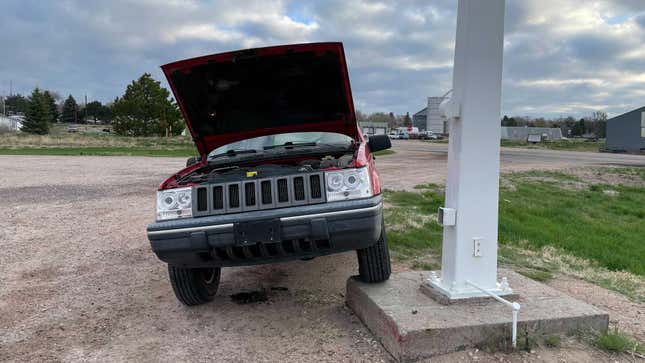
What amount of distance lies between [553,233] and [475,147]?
4.41 meters

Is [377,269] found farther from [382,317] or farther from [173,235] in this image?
[173,235]

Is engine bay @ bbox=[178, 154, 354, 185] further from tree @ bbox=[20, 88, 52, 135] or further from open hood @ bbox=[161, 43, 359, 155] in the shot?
tree @ bbox=[20, 88, 52, 135]

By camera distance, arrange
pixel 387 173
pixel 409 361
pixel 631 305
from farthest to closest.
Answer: pixel 387 173 < pixel 631 305 < pixel 409 361

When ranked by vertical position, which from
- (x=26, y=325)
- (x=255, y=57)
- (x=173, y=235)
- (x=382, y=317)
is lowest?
(x=26, y=325)

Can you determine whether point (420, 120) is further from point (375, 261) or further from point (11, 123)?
point (375, 261)

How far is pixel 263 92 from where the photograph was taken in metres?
5.06

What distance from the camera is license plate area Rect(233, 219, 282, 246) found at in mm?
3525

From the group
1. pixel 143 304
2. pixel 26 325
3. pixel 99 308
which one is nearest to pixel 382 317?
pixel 143 304

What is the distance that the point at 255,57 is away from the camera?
174 inches

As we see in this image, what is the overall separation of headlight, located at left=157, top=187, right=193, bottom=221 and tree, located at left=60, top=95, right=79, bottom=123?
4159 inches

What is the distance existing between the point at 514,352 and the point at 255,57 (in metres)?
3.07

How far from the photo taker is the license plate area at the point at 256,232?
3.53 metres

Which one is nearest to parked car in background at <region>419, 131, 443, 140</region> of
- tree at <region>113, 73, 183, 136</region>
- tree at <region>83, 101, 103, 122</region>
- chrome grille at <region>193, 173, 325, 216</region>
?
tree at <region>113, 73, 183, 136</region>

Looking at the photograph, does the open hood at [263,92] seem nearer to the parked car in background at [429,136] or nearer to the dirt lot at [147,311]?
the dirt lot at [147,311]
